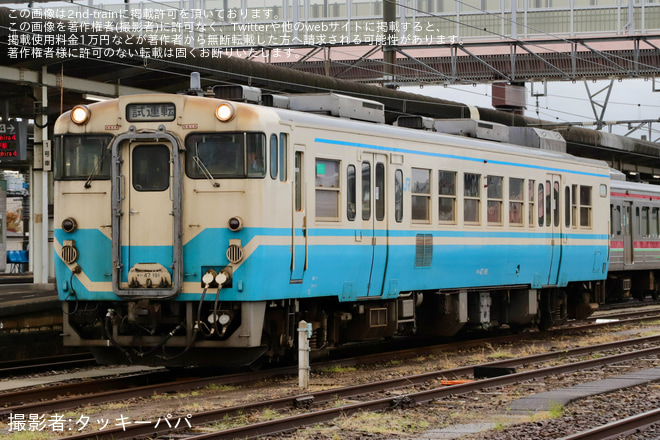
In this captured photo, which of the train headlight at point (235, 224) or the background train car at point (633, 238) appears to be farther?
the background train car at point (633, 238)

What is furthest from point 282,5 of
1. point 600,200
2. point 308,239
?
point 308,239

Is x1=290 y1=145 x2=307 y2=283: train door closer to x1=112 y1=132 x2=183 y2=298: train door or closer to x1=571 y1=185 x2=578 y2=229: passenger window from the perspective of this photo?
x1=112 y1=132 x2=183 y2=298: train door

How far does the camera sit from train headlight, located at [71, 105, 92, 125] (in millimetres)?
12219

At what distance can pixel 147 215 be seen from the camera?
39.1ft

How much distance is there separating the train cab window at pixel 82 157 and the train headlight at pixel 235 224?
162 centimetres

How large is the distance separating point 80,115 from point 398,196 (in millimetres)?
4375

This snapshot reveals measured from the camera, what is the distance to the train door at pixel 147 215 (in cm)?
1178

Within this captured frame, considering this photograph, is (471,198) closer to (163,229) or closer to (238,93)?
(238,93)

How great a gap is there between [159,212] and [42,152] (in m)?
8.79

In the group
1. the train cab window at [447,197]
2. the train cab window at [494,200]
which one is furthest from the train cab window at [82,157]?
the train cab window at [494,200]

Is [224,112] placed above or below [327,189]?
above

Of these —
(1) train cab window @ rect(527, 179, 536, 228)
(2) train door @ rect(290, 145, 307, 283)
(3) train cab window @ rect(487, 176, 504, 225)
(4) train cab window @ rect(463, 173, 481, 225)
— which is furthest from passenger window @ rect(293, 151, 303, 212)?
(1) train cab window @ rect(527, 179, 536, 228)

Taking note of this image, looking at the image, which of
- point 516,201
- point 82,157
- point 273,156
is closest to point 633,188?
point 516,201

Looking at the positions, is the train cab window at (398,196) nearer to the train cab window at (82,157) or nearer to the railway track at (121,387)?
the railway track at (121,387)
